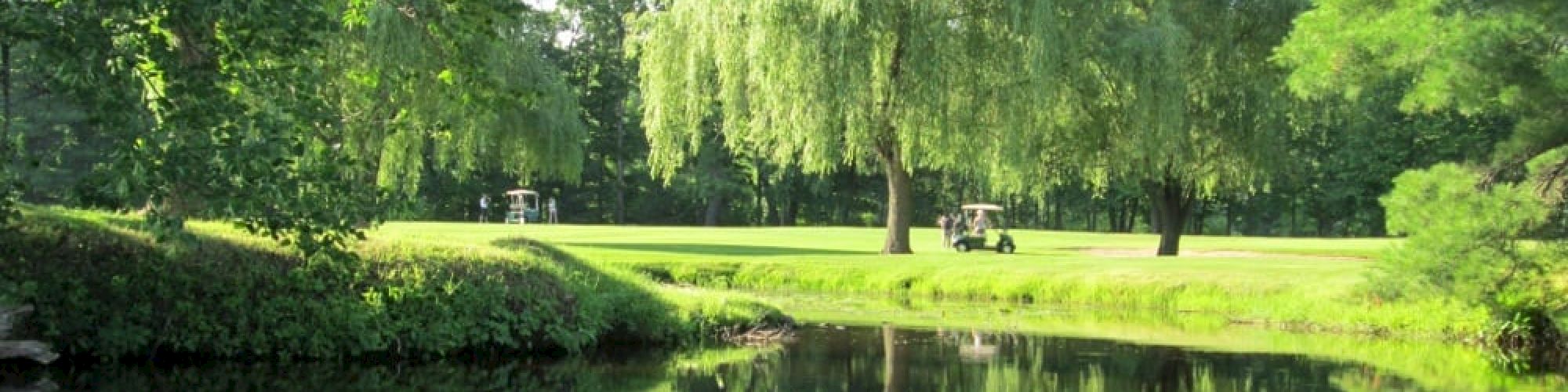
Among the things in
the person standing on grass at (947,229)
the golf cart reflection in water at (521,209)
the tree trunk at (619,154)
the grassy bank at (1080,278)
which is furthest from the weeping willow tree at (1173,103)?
the tree trunk at (619,154)

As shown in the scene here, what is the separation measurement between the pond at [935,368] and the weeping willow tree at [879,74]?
746 cm

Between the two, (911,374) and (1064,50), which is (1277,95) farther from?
(911,374)

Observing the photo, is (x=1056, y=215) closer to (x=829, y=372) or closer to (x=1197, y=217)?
(x=1197, y=217)

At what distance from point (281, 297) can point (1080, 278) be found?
45.0 ft

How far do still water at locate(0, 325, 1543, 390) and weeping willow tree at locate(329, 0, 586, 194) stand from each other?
2143 millimetres

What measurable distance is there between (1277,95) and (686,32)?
11.3 meters

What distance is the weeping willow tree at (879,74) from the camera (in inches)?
974

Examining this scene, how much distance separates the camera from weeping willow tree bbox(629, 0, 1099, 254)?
81.1 feet

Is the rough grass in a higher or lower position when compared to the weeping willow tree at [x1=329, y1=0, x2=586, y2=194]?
lower

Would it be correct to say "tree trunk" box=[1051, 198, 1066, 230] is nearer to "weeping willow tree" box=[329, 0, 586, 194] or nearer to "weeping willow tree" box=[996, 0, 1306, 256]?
"weeping willow tree" box=[329, 0, 586, 194]

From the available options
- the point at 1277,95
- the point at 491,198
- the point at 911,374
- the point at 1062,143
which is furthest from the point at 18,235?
→ the point at 491,198

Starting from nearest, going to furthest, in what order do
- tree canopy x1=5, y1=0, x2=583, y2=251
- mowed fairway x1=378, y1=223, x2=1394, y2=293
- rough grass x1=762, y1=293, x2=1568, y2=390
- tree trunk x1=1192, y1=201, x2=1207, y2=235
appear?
tree canopy x1=5, y1=0, x2=583, y2=251, rough grass x1=762, y1=293, x2=1568, y2=390, mowed fairway x1=378, y1=223, x2=1394, y2=293, tree trunk x1=1192, y1=201, x2=1207, y2=235

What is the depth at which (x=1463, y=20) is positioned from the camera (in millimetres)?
14812

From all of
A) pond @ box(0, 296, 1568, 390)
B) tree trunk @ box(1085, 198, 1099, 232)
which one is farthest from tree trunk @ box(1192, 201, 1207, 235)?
pond @ box(0, 296, 1568, 390)
